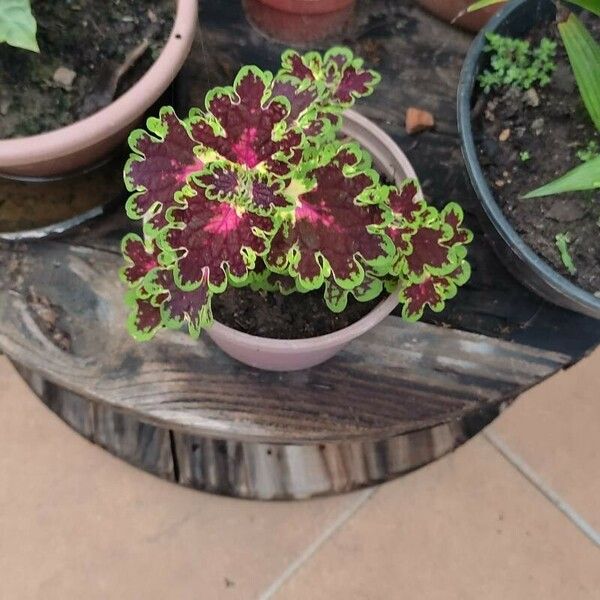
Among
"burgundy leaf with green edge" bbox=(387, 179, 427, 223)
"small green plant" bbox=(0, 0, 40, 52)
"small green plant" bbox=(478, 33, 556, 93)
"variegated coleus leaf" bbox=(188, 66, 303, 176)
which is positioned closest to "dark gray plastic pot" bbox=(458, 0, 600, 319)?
"small green plant" bbox=(478, 33, 556, 93)

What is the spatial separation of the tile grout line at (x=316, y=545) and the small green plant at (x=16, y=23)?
0.78 meters

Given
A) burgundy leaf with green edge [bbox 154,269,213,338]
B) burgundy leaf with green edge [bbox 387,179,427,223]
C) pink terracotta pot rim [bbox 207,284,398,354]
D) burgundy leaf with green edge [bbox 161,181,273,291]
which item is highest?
burgundy leaf with green edge [bbox 387,179,427,223]

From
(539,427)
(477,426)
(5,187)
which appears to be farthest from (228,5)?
(539,427)

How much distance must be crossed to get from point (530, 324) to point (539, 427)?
47 cm

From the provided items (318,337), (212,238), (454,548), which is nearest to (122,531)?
(454,548)

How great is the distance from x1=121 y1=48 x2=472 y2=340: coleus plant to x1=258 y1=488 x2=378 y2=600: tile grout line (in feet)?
2.02

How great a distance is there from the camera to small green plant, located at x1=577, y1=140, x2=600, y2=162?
2.62 ft

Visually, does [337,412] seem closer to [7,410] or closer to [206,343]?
[206,343]

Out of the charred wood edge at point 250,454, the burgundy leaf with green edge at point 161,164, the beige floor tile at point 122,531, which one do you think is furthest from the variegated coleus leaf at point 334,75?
the beige floor tile at point 122,531

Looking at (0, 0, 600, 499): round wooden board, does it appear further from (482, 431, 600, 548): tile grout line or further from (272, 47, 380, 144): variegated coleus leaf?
(482, 431, 600, 548): tile grout line

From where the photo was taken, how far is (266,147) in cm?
58

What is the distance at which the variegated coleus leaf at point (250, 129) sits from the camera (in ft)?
1.91

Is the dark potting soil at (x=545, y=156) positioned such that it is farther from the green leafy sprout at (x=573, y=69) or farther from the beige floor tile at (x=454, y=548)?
the beige floor tile at (x=454, y=548)

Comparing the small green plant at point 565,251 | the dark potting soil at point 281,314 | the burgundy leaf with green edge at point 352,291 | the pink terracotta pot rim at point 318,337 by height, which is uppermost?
the small green plant at point 565,251
